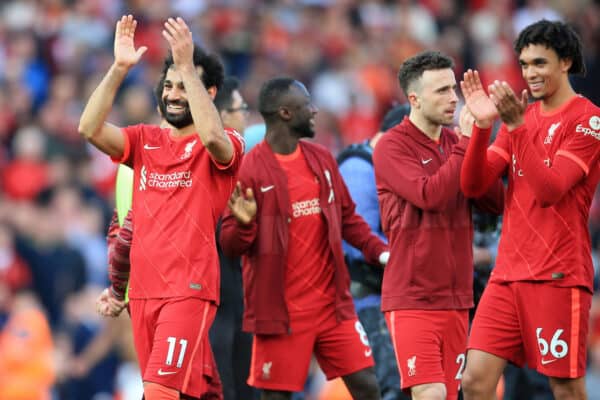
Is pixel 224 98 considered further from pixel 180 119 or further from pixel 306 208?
pixel 180 119

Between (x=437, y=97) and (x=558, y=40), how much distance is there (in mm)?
865

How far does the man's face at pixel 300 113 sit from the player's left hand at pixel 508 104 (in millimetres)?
1951

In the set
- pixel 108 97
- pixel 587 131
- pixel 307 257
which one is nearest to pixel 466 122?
pixel 587 131

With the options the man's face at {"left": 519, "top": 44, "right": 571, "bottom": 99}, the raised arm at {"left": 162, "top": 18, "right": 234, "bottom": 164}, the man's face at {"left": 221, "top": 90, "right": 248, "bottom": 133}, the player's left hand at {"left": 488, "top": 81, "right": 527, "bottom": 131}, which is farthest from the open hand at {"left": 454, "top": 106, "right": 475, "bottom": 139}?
the man's face at {"left": 221, "top": 90, "right": 248, "bottom": 133}

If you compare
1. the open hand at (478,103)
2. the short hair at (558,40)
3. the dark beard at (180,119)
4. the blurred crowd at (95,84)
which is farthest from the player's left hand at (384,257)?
the blurred crowd at (95,84)

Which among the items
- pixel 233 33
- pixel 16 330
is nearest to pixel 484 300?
pixel 16 330

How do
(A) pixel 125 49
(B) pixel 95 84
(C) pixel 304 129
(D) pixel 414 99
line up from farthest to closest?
(B) pixel 95 84 → (C) pixel 304 129 → (D) pixel 414 99 → (A) pixel 125 49

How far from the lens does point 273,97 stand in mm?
9680

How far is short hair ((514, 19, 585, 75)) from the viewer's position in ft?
27.2

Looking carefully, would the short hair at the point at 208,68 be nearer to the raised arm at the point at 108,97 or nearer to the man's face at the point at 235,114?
the raised arm at the point at 108,97

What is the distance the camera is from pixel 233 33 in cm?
1884

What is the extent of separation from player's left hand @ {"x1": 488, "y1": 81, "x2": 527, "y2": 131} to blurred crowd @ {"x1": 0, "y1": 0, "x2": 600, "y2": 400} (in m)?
5.34

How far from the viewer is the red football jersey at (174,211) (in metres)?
7.96

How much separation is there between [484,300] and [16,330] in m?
7.48
